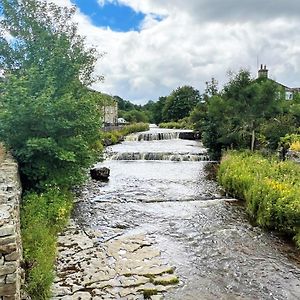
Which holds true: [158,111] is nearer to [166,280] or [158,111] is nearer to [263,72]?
[263,72]

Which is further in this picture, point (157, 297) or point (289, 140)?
point (289, 140)

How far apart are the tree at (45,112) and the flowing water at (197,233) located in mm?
1755

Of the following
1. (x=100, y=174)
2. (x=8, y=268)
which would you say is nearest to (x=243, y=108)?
(x=100, y=174)

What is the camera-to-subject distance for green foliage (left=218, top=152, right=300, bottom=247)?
27.2 ft

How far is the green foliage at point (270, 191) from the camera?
8298mm

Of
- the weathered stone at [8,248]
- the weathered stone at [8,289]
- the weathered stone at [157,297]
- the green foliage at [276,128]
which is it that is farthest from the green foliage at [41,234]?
the green foliage at [276,128]

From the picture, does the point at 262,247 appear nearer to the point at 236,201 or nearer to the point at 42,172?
the point at 236,201

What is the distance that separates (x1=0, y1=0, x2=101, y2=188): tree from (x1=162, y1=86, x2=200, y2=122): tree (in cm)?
5127

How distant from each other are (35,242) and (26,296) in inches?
55.9

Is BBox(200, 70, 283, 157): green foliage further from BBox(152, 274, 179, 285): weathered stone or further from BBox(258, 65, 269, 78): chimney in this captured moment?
BBox(152, 274, 179, 285): weathered stone

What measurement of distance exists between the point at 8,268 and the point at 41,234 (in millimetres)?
2456

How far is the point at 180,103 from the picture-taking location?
63.7 meters

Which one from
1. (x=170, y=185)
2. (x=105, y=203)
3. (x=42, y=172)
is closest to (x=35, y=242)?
(x=42, y=172)

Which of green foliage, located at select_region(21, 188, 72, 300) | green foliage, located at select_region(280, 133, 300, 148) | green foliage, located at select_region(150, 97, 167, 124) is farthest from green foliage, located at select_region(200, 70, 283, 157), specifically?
green foliage, located at select_region(150, 97, 167, 124)
